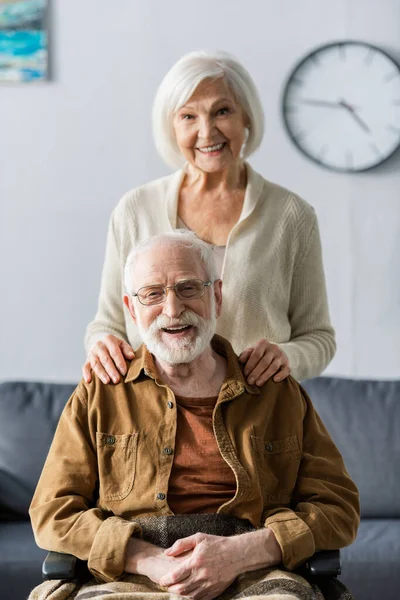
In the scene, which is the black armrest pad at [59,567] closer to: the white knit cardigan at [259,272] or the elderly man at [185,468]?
the elderly man at [185,468]

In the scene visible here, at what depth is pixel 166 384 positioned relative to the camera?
213cm

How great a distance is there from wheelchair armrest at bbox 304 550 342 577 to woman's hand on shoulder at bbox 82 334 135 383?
574 millimetres

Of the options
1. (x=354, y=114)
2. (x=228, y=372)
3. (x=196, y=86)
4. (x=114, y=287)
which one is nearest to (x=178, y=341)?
(x=228, y=372)

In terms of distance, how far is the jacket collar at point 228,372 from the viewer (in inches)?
83.0

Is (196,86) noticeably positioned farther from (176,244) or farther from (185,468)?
(185,468)

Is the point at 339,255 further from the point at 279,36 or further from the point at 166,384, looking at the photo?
the point at 166,384

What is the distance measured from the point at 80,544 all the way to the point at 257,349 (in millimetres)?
585

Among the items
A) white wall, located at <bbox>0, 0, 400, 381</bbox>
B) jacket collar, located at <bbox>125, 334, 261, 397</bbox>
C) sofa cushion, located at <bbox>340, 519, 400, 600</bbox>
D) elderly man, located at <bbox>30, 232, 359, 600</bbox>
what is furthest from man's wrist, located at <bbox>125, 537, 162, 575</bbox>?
white wall, located at <bbox>0, 0, 400, 381</bbox>

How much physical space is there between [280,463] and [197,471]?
191 mm

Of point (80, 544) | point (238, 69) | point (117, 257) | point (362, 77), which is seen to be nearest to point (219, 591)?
point (80, 544)

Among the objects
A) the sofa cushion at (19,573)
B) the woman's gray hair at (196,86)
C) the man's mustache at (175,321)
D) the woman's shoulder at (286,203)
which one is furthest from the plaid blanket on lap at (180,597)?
the sofa cushion at (19,573)

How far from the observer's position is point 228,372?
2.14m

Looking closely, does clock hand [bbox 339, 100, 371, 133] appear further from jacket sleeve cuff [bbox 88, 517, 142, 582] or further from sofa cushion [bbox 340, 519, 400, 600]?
jacket sleeve cuff [bbox 88, 517, 142, 582]

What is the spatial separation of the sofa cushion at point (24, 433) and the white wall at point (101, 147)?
2.00 ft
